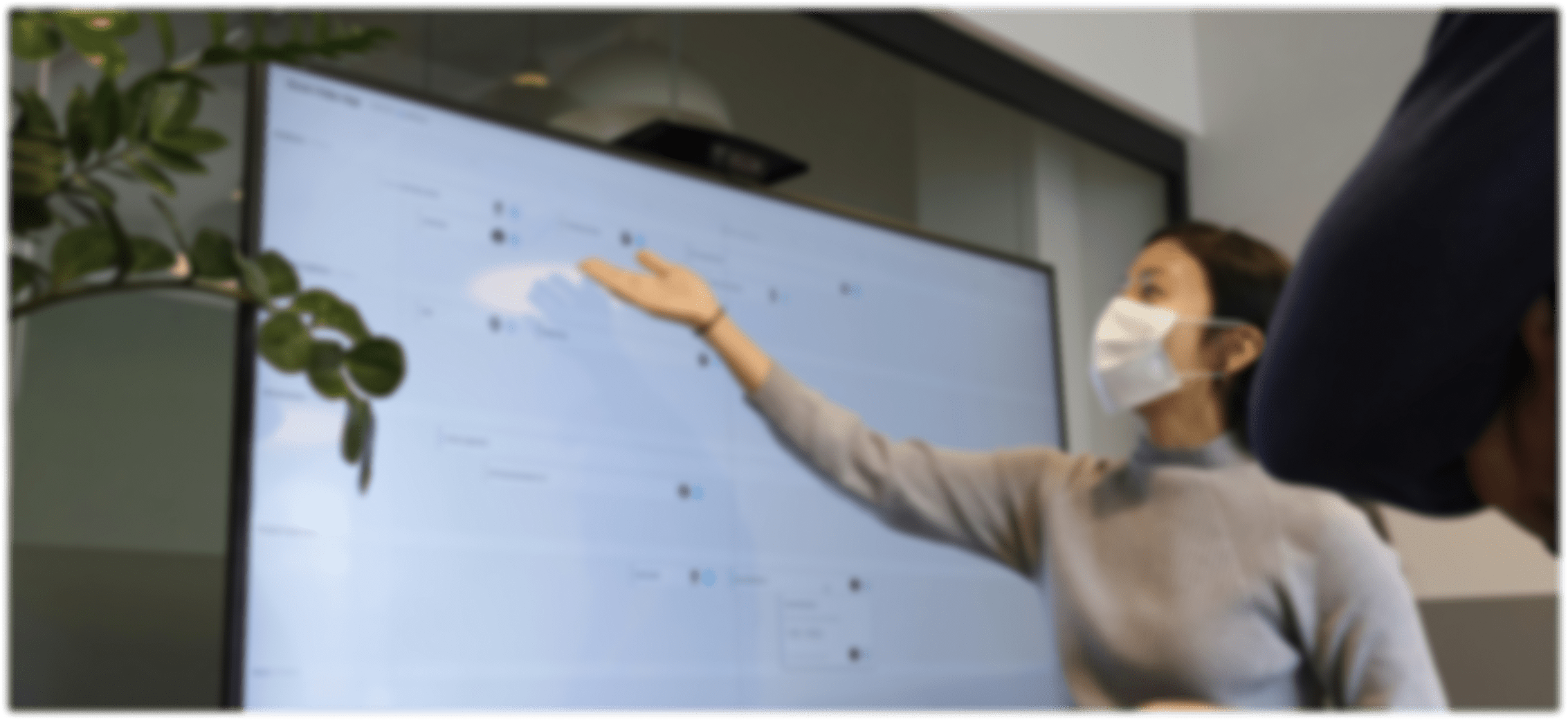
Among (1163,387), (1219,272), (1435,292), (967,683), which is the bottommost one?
(967,683)

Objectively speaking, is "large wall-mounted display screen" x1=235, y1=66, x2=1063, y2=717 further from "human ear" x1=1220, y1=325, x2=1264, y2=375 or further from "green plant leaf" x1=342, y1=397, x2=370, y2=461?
"green plant leaf" x1=342, y1=397, x2=370, y2=461

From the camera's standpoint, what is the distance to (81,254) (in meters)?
0.61

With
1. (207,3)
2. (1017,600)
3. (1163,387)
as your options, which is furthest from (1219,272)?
(207,3)

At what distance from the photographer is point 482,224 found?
1.56 meters

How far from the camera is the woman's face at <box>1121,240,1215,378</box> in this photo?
155 centimetres

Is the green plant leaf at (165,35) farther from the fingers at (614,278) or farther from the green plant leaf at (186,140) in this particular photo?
the fingers at (614,278)

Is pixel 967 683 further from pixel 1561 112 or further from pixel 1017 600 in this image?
pixel 1561 112

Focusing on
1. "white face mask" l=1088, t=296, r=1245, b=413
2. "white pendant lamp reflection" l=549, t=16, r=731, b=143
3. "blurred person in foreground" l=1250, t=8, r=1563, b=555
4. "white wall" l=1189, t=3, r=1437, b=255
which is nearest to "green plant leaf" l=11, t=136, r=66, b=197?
"blurred person in foreground" l=1250, t=8, r=1563, b=555

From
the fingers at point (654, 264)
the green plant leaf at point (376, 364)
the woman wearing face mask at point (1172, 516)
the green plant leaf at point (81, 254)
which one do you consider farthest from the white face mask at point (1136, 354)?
the green plant leaf at point (81, 254)

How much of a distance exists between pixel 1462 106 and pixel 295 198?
1.32 meters

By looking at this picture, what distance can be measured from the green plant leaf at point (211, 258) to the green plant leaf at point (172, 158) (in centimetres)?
4

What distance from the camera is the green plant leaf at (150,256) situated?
2.11ft

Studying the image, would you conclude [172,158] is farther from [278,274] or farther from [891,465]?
[891,465]

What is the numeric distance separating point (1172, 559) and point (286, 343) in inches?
40.4
